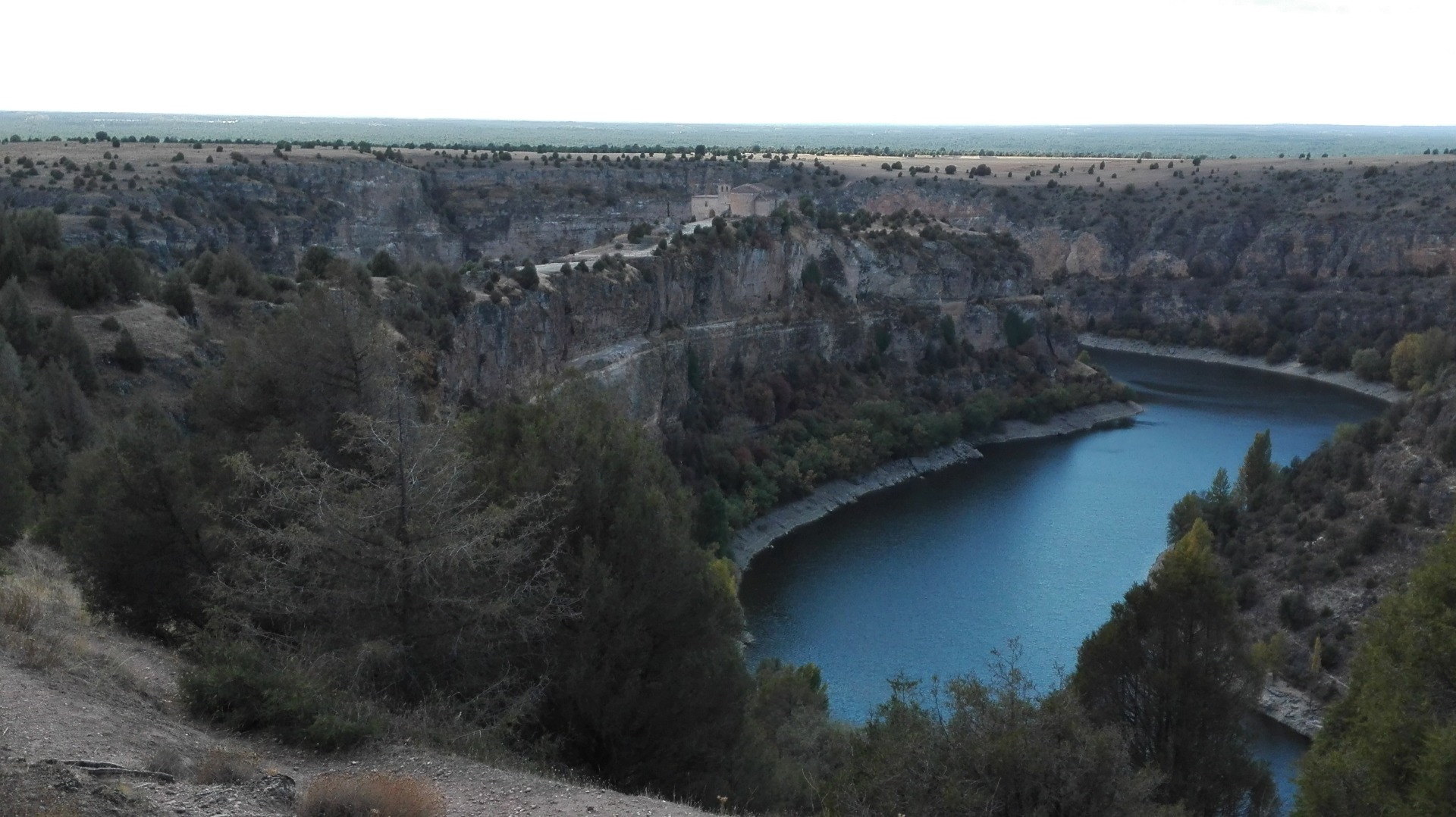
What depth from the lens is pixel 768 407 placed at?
35000 mm

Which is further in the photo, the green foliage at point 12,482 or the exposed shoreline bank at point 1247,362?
the exposed shoreline bank at point 1247,362

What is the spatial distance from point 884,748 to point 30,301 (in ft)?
56.8

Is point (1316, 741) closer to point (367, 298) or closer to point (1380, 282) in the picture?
point (367, 298)

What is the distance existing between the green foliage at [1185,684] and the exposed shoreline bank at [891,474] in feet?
53.4

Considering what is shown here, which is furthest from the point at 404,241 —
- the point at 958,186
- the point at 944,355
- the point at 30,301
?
the point at 958,186

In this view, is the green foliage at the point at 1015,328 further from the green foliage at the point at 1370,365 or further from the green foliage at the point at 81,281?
the green foliage at the point at 81,281

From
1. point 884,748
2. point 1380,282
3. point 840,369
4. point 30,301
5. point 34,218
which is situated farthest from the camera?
point 1380,282

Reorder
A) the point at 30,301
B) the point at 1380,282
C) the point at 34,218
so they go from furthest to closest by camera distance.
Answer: the point at 1380,282
the point at 34,218
the point at 30,301

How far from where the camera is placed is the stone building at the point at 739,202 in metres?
45.3

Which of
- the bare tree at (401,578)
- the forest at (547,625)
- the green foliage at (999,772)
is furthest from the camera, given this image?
the bare tree at (401,578)

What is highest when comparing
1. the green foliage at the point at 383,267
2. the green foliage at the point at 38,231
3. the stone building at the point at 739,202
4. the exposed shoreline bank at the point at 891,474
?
the green foliage at the point at 38,231

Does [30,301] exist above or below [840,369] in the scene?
above

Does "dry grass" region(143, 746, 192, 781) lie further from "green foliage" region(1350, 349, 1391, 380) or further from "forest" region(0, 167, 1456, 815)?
"green foliage" region(1350, 349, 1391, 380)

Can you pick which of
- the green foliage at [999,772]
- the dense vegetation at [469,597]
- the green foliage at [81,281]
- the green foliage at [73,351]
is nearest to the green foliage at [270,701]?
the dense vegetation at [469,597]
